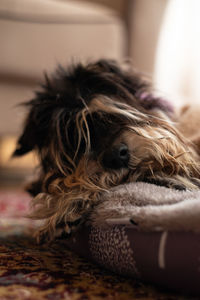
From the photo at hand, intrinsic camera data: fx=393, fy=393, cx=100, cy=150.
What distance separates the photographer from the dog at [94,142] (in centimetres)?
97

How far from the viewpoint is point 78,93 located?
3.86 ft

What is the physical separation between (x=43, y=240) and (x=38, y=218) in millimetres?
91

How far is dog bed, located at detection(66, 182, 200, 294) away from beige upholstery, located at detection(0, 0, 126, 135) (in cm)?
170

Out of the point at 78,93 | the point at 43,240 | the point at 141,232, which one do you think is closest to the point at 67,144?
the point at 78,93

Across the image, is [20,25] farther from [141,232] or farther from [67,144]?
[141,232]

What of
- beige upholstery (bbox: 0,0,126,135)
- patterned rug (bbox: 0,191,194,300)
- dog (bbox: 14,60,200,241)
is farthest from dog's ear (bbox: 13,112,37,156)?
beige upholstery (bbox: 0,0,126,135)

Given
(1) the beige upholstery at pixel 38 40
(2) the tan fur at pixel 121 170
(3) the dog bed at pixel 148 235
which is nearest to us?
(3) the dog bed at pixel 148 235

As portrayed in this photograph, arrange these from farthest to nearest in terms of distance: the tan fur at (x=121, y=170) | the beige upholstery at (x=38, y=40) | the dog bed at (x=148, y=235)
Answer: the beige upholstery at (x=38, y=40), the tan fur at (x=121, y=170), the dog bed at (x=148, y=235)

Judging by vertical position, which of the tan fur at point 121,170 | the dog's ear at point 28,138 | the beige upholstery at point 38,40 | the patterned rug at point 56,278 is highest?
the beige upholstery at point 38,40

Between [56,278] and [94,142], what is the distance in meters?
0.41

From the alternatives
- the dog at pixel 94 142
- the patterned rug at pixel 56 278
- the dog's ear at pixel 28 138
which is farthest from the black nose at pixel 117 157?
the dog's ear at pixel 28 138

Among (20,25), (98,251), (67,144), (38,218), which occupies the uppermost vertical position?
(20,25)

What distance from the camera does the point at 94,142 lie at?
1.07 m

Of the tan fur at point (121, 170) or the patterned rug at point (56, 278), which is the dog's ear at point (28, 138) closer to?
the tan fur at point (121, 170)
